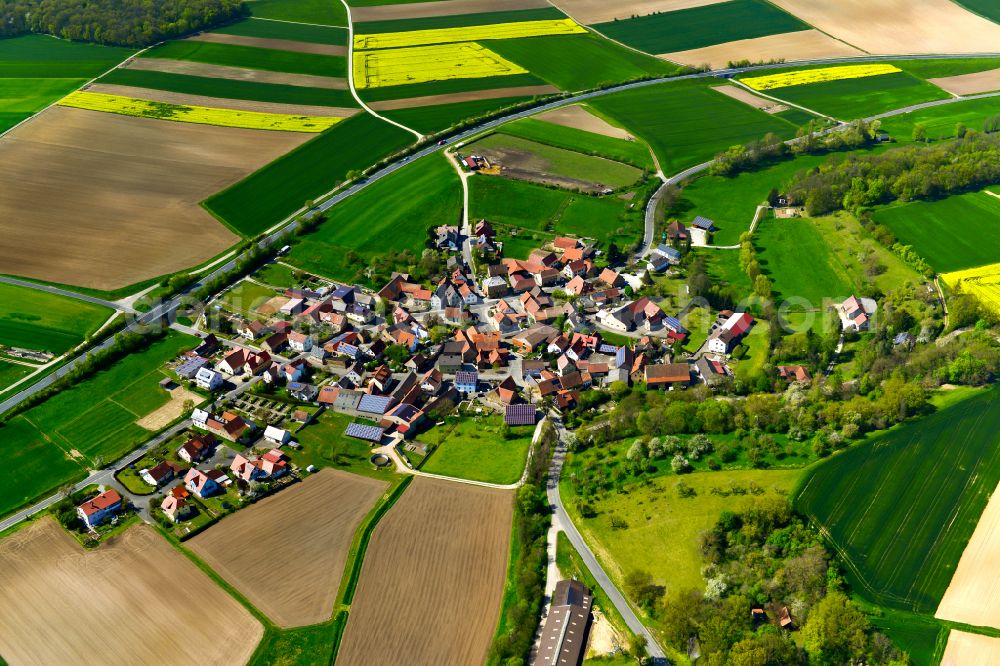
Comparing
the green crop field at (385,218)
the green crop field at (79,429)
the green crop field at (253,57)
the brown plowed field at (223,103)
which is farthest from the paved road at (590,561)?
the green crop field at (253,57)

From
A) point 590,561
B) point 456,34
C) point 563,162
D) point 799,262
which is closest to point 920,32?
point 456,34

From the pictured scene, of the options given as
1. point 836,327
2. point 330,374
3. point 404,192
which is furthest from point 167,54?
point 836,327

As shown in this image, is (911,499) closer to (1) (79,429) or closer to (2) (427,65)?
(1) (79,429)

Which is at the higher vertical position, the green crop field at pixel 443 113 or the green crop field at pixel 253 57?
the green crop field at pixel 253 57

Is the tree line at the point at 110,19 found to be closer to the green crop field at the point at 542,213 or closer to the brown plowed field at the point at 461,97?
the brown plowed field at the point at 461,97

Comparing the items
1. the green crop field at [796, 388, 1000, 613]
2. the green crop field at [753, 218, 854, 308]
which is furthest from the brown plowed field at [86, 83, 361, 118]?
the green crop field at [796, 388, 1000, 613]

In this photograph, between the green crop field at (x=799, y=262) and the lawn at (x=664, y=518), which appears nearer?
the lawn at (x=664, y=518)

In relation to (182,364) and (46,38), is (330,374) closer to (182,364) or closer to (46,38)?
(182,364)
